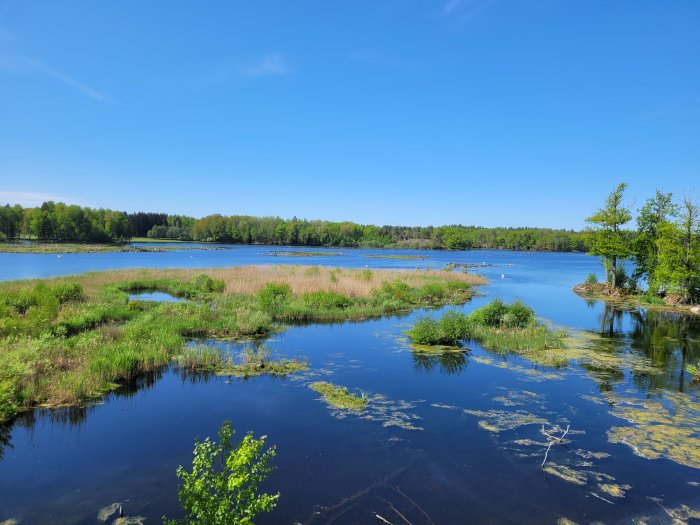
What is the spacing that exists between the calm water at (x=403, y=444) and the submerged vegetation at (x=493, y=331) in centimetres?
267

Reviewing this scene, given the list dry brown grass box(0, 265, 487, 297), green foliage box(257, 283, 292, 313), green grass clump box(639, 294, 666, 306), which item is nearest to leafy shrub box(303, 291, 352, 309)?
green foliage box(257, 283, 292, 313)

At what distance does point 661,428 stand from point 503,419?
4.07 m

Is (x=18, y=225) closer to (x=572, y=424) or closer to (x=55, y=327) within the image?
(x=55, y=327)

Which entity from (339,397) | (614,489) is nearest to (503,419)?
(614,489)

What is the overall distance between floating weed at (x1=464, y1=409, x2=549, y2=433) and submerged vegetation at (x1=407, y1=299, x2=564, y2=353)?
768 cm

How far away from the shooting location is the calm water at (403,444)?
8.07 m

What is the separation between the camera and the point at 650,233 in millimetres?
40312

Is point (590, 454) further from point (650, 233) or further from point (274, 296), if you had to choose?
point (650, 233)

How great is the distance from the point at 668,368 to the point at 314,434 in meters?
15.4

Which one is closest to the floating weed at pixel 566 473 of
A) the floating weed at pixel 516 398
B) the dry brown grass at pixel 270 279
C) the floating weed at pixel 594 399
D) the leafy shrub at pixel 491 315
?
the floating weed at pixel 516 398

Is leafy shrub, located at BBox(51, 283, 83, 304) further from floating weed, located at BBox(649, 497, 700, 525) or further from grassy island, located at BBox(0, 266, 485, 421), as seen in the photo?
floating weed, located at BBox(649, 497, 700, 525)

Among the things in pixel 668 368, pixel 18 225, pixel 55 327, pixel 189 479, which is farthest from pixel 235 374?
pixel 18 225

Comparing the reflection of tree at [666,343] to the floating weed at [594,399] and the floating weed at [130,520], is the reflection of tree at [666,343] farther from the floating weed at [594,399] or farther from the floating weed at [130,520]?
the floating weed at [130,520]

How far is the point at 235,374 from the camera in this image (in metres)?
15.6
